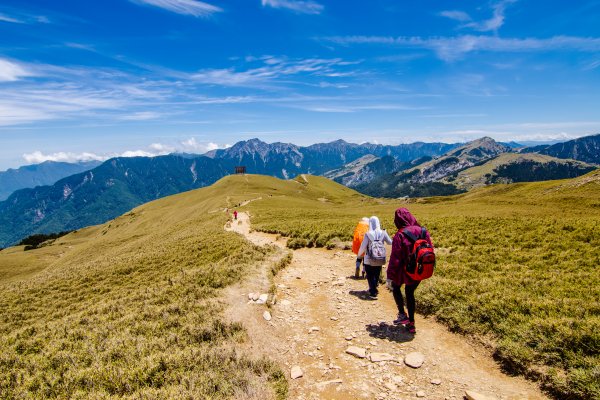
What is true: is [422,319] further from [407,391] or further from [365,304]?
[407,391]

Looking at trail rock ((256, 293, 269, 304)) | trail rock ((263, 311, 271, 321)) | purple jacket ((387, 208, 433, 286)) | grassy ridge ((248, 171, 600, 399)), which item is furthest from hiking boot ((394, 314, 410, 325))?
trail rock ((256, 293, 269, 304))

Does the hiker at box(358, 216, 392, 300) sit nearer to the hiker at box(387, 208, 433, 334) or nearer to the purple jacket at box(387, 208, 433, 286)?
the hiker at box(387, 208, 433, 334)

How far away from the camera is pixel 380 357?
916 cm

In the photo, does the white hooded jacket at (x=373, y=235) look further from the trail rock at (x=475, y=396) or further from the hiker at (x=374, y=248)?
the trail rock at (x=475, y=396)

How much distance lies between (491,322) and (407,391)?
4547mm

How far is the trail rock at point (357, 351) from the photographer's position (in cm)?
934

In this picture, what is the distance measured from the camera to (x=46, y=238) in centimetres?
15350

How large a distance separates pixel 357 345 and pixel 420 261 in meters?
3.47

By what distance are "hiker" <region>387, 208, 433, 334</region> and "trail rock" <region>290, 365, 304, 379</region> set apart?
4060 mm

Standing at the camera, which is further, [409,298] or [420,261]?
[409,298]

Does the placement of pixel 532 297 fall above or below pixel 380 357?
above

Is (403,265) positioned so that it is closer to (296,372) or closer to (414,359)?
(414,359)

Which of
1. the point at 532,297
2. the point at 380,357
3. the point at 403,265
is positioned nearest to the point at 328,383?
the point at 380,357

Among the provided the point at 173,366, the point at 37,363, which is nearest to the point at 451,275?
the point at 173,366
